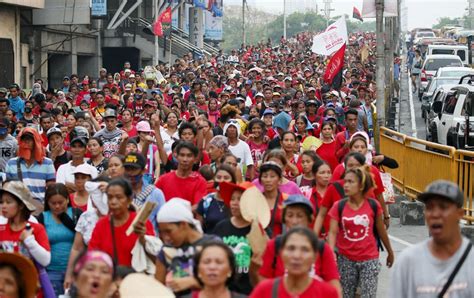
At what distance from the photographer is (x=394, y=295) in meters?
5.78

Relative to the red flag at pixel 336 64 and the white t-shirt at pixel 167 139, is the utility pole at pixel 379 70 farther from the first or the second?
the white t-shirt at pixel 167 139

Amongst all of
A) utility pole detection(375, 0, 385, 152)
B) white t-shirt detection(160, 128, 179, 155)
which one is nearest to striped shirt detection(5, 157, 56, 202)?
white t-shirt detection(160, 128, 179, 155)

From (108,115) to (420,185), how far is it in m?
4.94

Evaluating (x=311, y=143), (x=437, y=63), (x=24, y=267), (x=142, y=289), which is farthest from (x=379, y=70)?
(x=437, y=63)

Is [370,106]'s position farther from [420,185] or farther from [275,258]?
[275,258]

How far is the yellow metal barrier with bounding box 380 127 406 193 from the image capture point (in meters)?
17.2

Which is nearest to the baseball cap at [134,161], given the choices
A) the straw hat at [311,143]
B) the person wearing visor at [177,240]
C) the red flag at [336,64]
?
the person wearing visor at [177,240]

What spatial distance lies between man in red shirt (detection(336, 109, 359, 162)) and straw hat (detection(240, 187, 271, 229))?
4.67m

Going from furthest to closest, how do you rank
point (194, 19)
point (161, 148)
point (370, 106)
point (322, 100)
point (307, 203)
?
1. point (194, 19)
2. point (322, 100)
3. point (370, 106)
4. point (161, 148)
5. point (307, 203)

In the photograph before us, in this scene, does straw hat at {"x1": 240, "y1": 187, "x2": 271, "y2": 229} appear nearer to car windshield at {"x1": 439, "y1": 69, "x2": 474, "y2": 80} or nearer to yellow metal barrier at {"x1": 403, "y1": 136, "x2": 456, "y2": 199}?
yellow metal barrier at {"x1": 403, "y1": 136, "x2": 456, "y2": 199}

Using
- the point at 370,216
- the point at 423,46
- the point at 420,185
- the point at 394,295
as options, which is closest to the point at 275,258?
the point at 394,295

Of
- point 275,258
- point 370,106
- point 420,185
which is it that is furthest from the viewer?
point 370,106

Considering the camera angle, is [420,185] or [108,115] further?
[420,185]

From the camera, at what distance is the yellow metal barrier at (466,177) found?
47.4ft
